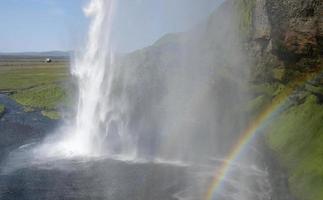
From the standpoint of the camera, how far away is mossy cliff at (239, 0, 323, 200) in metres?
36.3

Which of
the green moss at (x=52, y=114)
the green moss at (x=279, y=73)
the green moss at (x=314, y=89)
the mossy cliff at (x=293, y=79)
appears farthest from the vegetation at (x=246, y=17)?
the green moss at (x=52, y=114)

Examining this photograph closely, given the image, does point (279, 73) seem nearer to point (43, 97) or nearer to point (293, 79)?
point (293, 79)

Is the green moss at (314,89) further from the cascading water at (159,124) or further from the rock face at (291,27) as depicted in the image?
the cascading water at (159,124)

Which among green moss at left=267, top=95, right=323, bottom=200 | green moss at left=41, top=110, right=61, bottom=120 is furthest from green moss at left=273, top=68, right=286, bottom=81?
green moss at left=41, top=110, right=61, bottom=120

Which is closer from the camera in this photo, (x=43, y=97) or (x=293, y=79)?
(x=293, y=79)

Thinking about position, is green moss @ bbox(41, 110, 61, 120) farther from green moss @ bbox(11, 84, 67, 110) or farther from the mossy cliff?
the mossy cliff

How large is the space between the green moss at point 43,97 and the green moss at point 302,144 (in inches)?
2168

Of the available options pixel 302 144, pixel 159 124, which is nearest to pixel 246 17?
pixel 159 124

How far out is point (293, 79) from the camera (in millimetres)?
58781

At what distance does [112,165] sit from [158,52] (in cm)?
5546

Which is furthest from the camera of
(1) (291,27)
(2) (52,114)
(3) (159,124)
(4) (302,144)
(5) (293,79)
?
(2) (52,114)

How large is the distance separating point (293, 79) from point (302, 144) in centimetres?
1999

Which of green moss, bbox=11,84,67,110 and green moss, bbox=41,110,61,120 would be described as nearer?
green moss, bbox=41,110,61,120

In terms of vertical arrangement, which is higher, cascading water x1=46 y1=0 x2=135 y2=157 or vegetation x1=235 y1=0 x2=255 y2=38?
vegetation x1=235 y1=0 x2=255 y2=38
